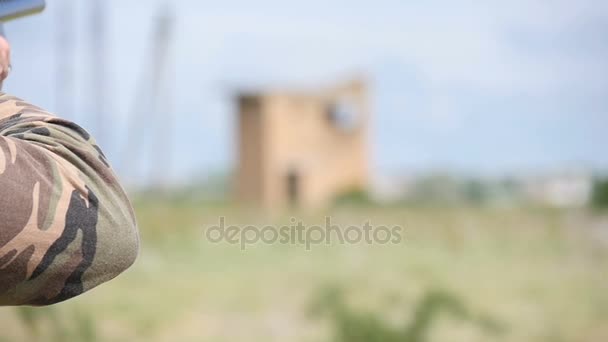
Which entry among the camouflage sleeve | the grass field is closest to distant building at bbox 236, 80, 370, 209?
the grass field

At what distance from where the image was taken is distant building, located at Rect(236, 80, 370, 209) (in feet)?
55.2

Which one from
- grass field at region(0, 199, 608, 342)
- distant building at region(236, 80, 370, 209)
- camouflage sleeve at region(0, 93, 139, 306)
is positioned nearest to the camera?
camouflage sleeve at region(0, 93, 139, 306)

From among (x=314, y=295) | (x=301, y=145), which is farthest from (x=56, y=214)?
(x=301, y=145)

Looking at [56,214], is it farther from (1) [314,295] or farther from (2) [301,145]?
(2) [301,145]

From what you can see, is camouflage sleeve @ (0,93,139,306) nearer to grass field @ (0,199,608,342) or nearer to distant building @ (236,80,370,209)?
grass field @ (0,199,608,342)

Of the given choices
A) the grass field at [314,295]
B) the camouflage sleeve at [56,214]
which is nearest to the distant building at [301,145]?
the grass field at [314,295]

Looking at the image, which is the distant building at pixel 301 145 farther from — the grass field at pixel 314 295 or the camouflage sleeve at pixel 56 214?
the camouflage sleeve at pixel 56 214

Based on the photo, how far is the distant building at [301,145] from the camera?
55.2 ft

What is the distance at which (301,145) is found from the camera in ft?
57.9

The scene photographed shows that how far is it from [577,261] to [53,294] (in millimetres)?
6463

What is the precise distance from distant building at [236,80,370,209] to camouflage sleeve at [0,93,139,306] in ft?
50.1

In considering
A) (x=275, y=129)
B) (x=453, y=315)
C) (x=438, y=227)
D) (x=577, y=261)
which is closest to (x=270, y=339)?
(x=453, y=315)

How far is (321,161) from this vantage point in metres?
18.0

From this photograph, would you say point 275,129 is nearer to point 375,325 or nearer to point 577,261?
point 577,261
